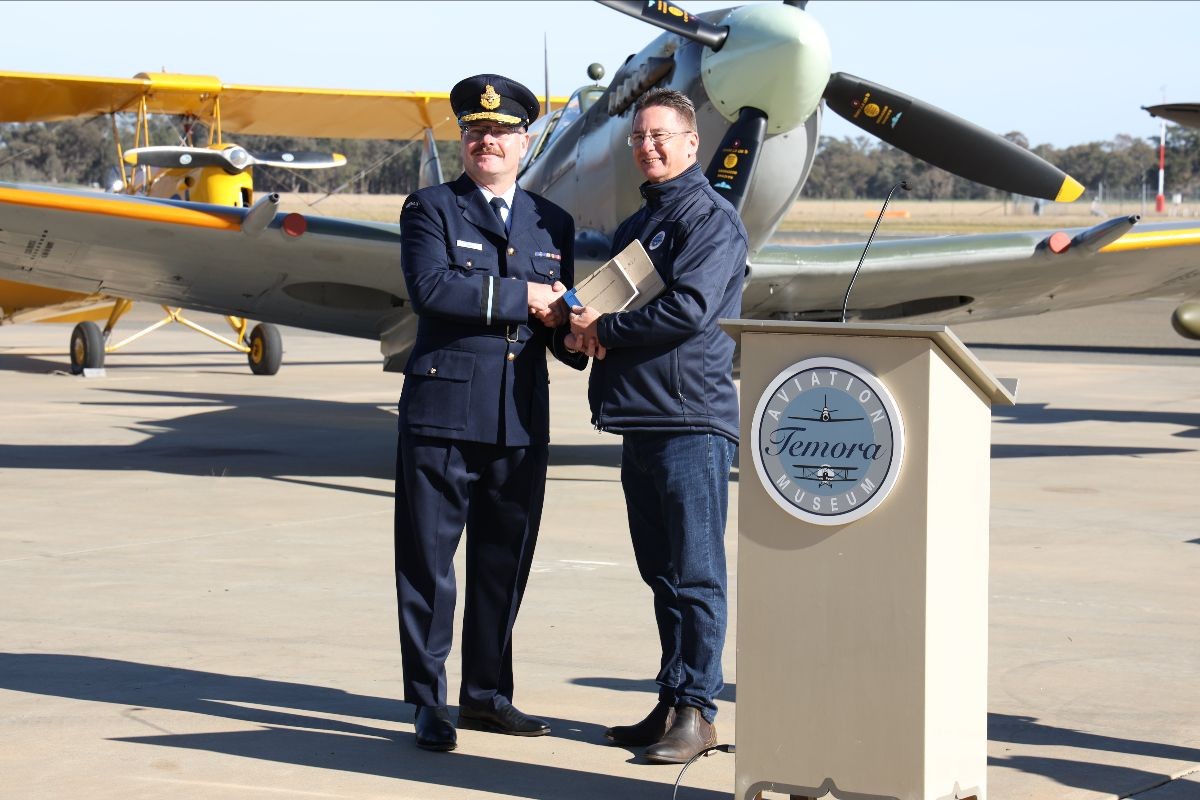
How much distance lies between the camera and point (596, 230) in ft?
33.0

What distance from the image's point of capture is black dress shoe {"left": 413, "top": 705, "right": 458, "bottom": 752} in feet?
13.4

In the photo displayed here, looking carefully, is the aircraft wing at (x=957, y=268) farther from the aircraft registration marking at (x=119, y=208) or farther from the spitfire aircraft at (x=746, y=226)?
the aircraft registration marking at (x=119, y=208)

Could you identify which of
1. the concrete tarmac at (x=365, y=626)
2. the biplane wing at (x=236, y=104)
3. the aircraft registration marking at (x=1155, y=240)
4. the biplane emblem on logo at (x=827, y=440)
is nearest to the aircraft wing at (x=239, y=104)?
the biplane wing at (x=236, y=104)

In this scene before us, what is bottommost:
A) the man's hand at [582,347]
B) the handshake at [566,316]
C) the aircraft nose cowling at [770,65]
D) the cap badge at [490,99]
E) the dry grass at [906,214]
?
the man's hand at [582,347]

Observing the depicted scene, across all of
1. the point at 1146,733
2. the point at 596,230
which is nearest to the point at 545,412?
the point at 1146,733

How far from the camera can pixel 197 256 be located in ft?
33.3

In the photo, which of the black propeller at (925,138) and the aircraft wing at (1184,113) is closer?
the aircraft wing at (1184,113)

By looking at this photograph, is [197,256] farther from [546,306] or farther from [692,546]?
[692,546]

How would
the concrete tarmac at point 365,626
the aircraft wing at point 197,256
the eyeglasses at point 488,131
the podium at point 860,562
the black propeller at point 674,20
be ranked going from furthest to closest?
the aircraft wing at point 197,256 → the black propeller at point 674,20 → the eyeglasses at point 488,131 → the concrete tarmac at point 365,626 → the podium at point 860,562

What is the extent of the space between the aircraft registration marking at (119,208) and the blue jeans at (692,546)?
20.1 ft

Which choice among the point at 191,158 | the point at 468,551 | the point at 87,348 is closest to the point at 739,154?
the point at 468,551

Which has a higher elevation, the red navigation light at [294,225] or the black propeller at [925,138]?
the black propeller at [925,138]

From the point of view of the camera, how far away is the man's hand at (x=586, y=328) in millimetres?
4066

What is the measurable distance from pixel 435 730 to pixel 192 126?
16731 millimetres
